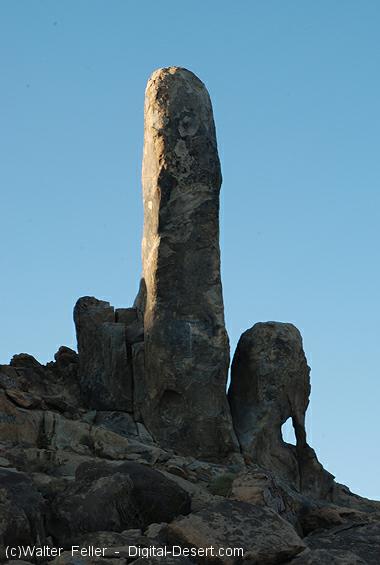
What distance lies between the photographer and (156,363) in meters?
27.2

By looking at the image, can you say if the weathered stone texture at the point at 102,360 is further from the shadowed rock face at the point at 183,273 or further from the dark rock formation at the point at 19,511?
the dark rock formation at the point at 19,511

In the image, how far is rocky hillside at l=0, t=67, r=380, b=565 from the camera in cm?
2364

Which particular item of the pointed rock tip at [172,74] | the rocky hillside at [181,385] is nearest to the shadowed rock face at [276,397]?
the rocky hillside at [181,385]

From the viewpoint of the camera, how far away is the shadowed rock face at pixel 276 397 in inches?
1101

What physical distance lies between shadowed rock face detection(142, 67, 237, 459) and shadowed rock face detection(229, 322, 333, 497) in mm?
1037

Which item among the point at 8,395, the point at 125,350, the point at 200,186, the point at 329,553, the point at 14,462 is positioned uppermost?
the point at 200,186

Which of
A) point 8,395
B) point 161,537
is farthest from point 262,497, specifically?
point 8,395

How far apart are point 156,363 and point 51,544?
847cm

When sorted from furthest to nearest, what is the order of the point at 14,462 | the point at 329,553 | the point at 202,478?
the point at 202,478 → the point at 14,462 → the point at 329,553

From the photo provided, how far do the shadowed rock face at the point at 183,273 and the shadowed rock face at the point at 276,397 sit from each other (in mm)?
1037

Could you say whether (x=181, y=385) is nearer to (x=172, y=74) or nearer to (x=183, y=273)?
(x=183, y=273)

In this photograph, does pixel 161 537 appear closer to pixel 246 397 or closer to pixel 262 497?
pixel 262 497

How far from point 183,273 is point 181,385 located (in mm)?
2367

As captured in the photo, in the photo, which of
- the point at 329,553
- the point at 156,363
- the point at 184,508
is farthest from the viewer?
the point at 156,363
